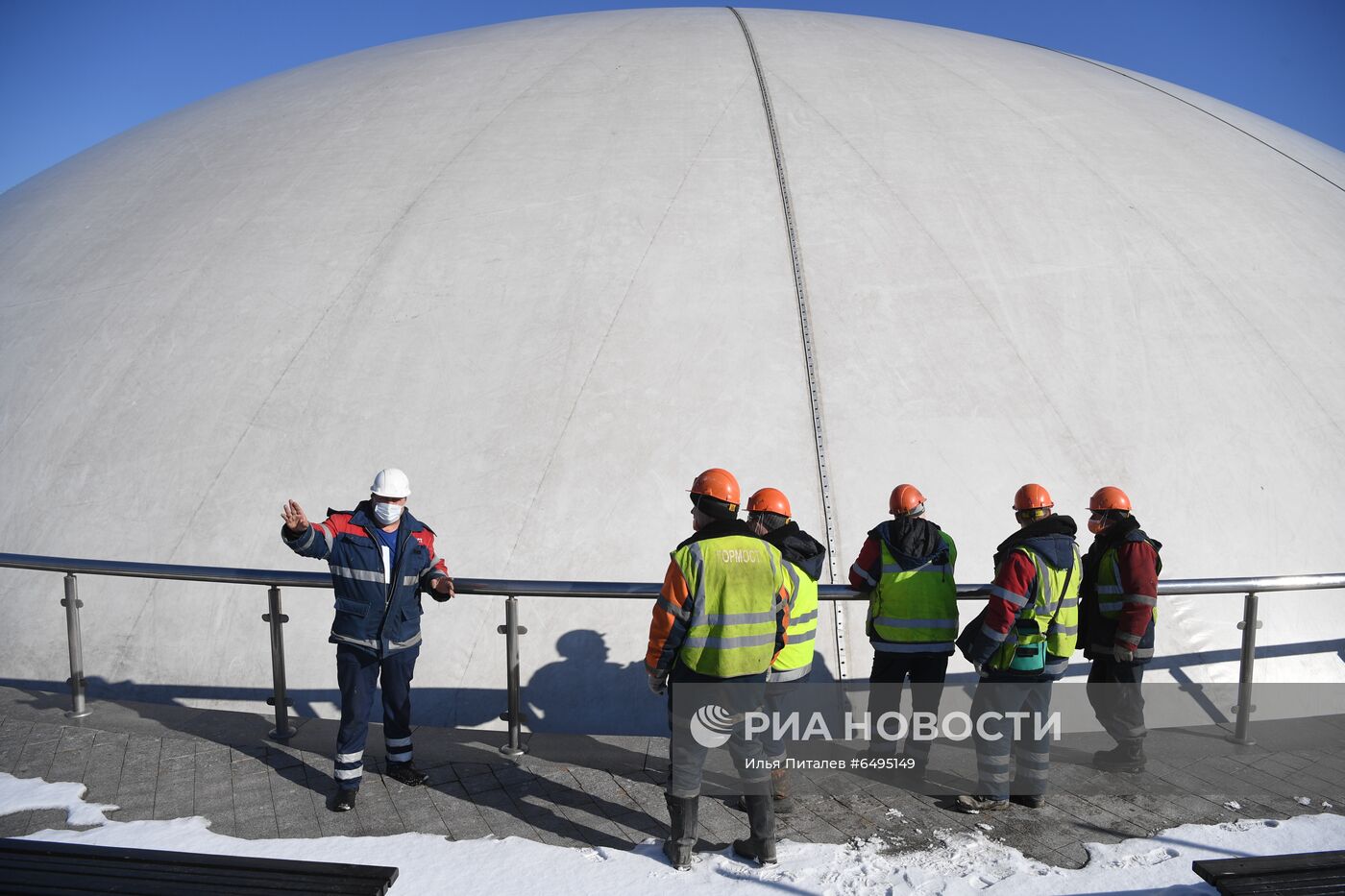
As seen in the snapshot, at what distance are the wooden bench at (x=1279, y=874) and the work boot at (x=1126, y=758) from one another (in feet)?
3.55

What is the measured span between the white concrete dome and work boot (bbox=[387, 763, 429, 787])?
104 centimetres

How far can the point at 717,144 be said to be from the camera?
7555 mm

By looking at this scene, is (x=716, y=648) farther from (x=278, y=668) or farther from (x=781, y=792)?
(x=278, y=668)

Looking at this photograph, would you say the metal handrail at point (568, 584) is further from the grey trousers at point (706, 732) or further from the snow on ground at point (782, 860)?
the snow on ground at point (782, 860)

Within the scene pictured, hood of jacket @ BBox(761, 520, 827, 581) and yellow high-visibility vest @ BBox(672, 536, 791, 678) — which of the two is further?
hood of jacket @ BBox(761, 520, 827, 581)

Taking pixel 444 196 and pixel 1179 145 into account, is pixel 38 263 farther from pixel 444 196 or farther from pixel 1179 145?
pixel 1179 145

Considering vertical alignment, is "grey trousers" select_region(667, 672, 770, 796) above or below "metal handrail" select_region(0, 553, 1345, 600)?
below

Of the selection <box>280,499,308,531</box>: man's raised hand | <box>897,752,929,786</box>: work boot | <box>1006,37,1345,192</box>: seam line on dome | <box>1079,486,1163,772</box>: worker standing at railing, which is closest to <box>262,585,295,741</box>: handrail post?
<box>280,499,308,531</box>: man's raised hand

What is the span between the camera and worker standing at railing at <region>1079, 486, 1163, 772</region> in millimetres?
4113

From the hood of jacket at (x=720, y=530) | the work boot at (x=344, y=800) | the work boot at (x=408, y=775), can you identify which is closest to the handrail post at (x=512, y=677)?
the work boot at (x=408, y=775)

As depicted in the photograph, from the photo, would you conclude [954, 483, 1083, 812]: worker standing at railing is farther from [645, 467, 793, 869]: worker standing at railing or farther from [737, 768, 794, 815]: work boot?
[645, 467, 793, 869]: worker standing at railing

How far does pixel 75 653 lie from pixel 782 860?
436 cm

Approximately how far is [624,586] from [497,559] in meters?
1.43

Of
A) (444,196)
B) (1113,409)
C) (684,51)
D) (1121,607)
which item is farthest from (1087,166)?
(444,196)
